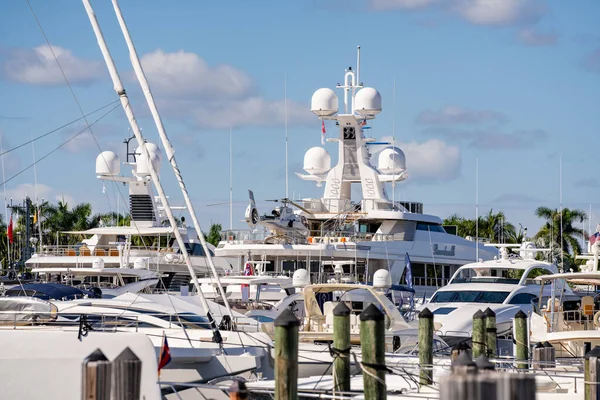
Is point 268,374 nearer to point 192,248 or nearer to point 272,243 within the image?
point 272,243

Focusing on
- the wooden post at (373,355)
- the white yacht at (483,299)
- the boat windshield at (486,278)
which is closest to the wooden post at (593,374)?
the wooden post at (373,355)

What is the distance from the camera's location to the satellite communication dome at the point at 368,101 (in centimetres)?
4694

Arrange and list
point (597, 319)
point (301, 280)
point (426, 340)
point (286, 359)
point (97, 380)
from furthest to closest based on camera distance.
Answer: point (301, 280), point (597, 319), point (426, 340), point (286, 359), point (97, 380)

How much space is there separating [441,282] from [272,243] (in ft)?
29.6

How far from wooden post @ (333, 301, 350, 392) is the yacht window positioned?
17232 millimetres

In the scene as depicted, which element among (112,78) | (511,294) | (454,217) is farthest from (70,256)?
(454,217)

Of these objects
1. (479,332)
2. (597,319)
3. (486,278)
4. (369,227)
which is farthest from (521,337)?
(369,227)

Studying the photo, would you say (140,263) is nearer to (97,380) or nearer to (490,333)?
(490,333)

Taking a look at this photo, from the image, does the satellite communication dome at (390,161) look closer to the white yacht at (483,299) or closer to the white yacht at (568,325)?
the white yacht at (483,299)

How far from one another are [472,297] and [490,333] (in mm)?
10035

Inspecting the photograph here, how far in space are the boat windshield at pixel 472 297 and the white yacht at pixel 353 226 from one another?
10.1 m

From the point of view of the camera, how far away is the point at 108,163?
5025cm

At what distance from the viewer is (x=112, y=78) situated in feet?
63.7

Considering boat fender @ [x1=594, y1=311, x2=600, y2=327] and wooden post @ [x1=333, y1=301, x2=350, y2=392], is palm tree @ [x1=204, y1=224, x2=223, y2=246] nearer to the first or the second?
boat fender @ [x1=594, y1=311, x2=600, y2=327]
